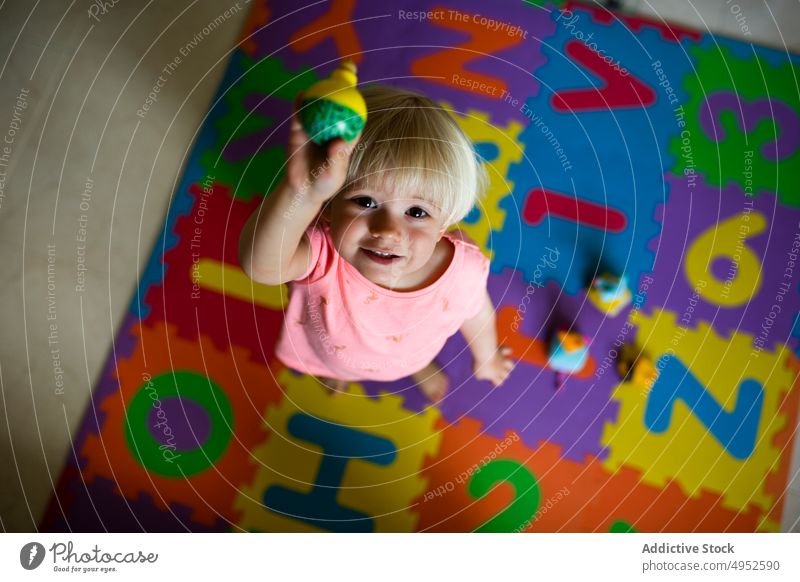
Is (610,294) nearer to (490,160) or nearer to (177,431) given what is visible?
(490,160)

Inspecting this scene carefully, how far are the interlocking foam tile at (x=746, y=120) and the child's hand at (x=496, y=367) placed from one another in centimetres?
36

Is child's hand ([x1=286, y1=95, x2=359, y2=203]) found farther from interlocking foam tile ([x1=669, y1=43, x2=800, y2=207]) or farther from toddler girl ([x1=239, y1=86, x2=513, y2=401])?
interlocking foam tile ([x1=669, y1=43, x2=800, y2=207])

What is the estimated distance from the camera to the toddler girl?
0.46m

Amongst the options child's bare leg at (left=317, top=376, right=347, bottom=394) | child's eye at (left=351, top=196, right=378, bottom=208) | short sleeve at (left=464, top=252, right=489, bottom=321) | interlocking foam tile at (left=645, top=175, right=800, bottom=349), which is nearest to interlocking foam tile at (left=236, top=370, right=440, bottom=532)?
child's bare leg at (left=317, top=376, right=347, bottom=394)

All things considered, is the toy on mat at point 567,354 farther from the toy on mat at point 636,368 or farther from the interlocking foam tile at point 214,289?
the interlocking foam tile at point 214,289

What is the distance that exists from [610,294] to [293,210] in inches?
18.5

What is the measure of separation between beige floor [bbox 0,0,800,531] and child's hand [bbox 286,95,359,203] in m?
0.34

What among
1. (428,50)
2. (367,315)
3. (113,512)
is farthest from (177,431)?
(428,50)

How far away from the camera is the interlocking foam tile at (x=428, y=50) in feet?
2.47

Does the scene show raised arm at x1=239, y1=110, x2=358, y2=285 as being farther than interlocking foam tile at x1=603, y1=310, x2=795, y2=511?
No

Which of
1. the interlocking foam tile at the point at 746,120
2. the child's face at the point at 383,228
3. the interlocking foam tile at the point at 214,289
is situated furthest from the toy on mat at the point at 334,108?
the interlocking foam tile at the point at 746,120

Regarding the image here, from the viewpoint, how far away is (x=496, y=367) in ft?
2.34
